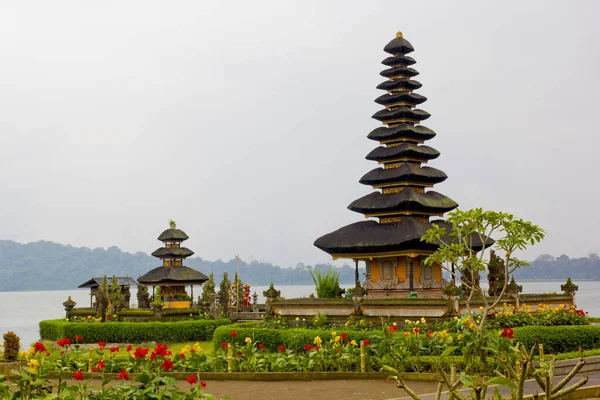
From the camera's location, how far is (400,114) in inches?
1585

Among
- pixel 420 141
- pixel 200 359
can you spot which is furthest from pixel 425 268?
pixel 200 359

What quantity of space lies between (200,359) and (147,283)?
33.0m

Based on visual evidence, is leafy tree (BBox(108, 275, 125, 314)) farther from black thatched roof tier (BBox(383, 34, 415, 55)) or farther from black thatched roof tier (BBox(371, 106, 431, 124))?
black thatched roof tier (BBox(383, 34, 415, 55))

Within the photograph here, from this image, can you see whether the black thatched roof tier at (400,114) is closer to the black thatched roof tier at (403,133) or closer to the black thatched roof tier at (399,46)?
the black thatched roof tier at (403,133)

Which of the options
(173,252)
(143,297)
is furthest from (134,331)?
(173,252)

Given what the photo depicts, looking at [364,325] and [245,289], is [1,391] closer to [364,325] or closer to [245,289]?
[364,325]

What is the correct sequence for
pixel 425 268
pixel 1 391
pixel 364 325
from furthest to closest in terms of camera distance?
pixel 425 268, pixel 364 325, pixel 1 391

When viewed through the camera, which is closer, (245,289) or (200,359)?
(200,359)

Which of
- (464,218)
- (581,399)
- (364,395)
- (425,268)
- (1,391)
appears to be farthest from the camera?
(425,268)

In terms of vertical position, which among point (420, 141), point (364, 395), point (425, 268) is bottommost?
point (364, 395)

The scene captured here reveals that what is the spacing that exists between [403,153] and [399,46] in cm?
692

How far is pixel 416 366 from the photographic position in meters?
19.0

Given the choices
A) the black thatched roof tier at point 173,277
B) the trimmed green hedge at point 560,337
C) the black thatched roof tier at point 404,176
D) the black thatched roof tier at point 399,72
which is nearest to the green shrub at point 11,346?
the trimmed green hedge at point 560,337

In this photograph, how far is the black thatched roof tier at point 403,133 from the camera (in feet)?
130
